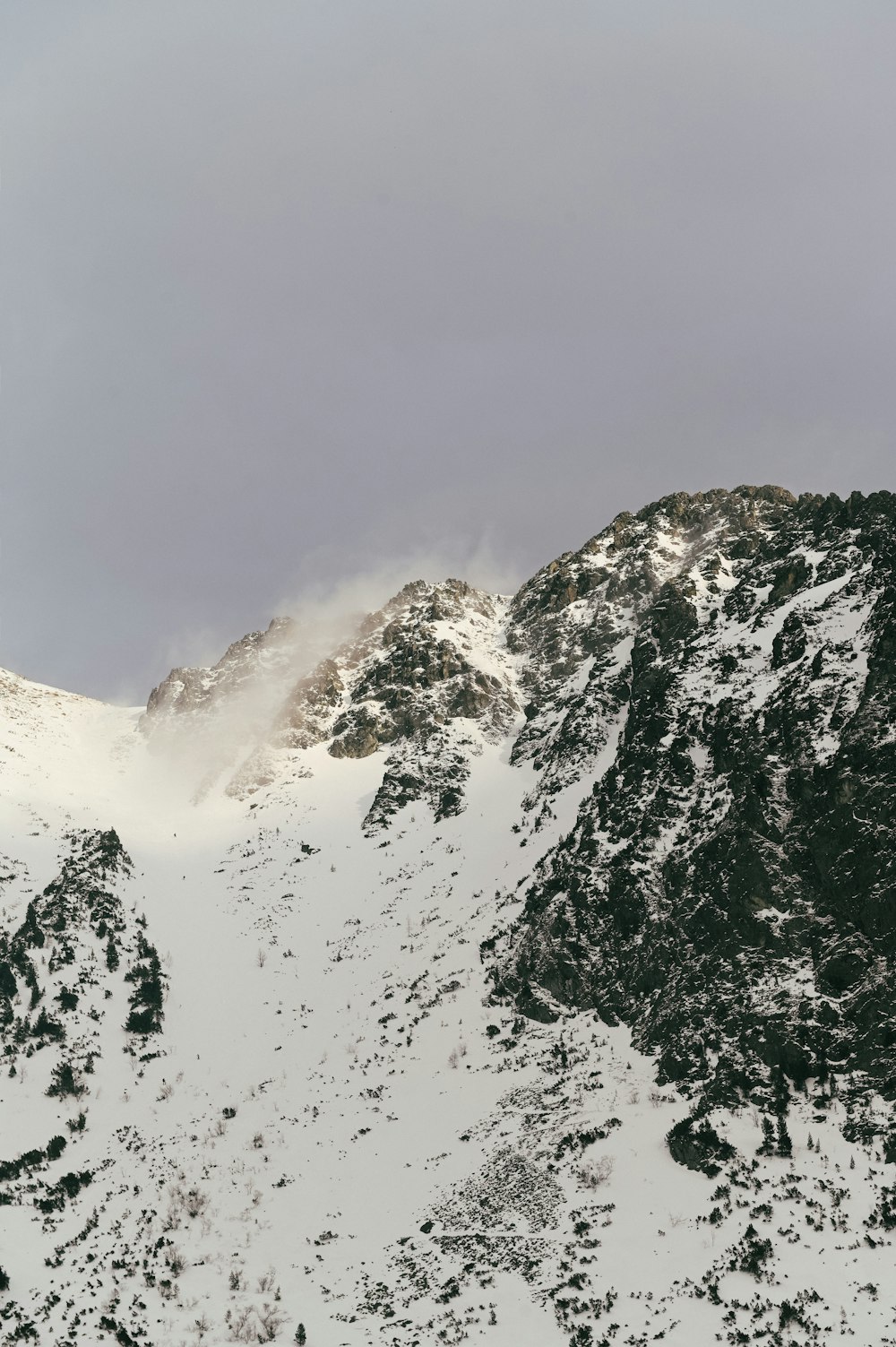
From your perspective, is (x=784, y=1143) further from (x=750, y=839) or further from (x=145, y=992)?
(x=145, y=992)

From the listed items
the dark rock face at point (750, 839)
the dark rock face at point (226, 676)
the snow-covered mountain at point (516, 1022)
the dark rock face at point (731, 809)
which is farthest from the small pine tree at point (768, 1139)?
the dark rock face at point (226, 676)

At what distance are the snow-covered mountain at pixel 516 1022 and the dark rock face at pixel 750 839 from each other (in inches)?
9.7

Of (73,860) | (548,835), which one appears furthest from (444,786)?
(73,860)

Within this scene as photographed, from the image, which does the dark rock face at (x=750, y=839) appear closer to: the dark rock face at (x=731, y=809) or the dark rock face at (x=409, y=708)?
the dark rock face at (x=731, y=809)

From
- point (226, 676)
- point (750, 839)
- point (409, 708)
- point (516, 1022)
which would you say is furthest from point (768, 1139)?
point (226, 676)

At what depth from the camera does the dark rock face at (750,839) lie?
152 feet

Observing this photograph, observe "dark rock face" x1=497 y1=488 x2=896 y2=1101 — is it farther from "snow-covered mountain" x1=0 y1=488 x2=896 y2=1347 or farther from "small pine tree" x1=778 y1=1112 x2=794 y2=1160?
"small pine tree" x1=778 y1=1112 x2=794 y2=1160

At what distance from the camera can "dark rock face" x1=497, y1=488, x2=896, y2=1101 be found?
152 ft

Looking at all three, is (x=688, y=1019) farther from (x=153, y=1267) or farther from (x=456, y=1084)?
(x=153, y=1267)

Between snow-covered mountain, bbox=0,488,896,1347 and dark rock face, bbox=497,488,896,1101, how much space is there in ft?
0.81

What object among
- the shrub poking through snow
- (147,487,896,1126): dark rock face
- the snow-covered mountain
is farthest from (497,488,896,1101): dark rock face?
the shrub poking through snow

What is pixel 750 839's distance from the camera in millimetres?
53906

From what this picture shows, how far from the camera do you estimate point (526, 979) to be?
6350 centimetres

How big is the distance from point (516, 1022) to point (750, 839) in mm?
21296
